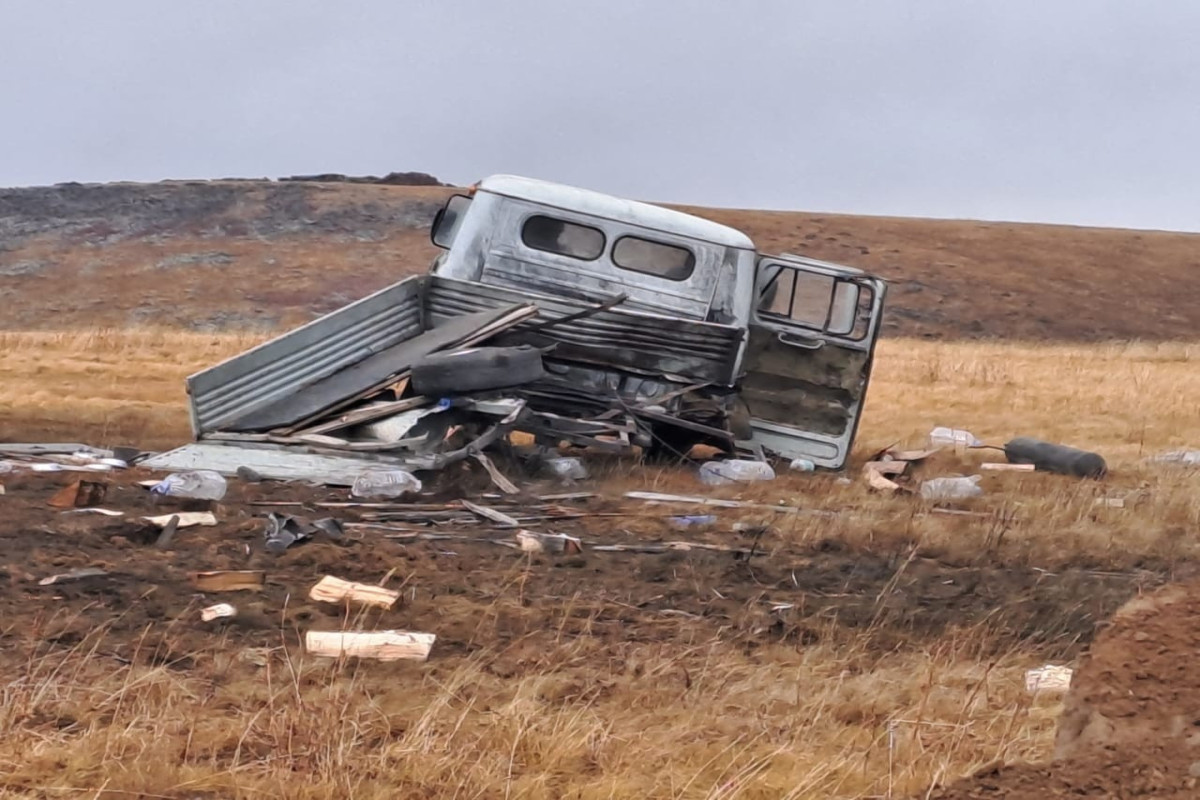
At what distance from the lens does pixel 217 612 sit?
A: 5.48m

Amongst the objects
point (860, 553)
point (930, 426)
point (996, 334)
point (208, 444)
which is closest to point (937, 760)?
point (860, 553)

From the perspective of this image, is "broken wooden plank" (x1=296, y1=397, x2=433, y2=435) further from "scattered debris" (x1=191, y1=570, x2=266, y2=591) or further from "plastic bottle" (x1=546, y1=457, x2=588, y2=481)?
"scattered debris" (x1=191, y1=570, x2=266, y2=591)

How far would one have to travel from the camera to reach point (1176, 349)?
2750 centimetres

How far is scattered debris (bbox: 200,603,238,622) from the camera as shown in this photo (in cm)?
543

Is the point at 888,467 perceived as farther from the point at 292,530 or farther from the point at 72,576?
the point at 72,576

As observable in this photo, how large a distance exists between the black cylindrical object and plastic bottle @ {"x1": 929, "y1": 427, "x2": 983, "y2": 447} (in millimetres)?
1005

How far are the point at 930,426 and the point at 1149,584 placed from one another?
807 centimetres

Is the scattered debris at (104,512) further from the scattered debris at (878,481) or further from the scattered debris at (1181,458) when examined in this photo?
the scattered debris at (1181,458)

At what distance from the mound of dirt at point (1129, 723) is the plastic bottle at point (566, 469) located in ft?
21.3

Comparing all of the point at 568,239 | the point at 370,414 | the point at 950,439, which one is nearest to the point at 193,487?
the point at 370,414

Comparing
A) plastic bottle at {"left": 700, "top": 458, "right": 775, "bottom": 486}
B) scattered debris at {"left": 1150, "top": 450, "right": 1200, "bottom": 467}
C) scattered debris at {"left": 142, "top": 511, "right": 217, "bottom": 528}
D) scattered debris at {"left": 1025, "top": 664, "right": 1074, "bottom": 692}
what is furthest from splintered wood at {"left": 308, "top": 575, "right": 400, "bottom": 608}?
scattered debris at {"left": 1150, "top": 450, "right": 1200, "bottom": 467}

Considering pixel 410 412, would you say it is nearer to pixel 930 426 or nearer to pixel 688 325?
pixel 688 325

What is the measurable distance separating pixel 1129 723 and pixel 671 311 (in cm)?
809

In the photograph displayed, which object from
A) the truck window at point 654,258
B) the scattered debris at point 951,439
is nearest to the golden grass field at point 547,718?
the truck window at point 654,258
